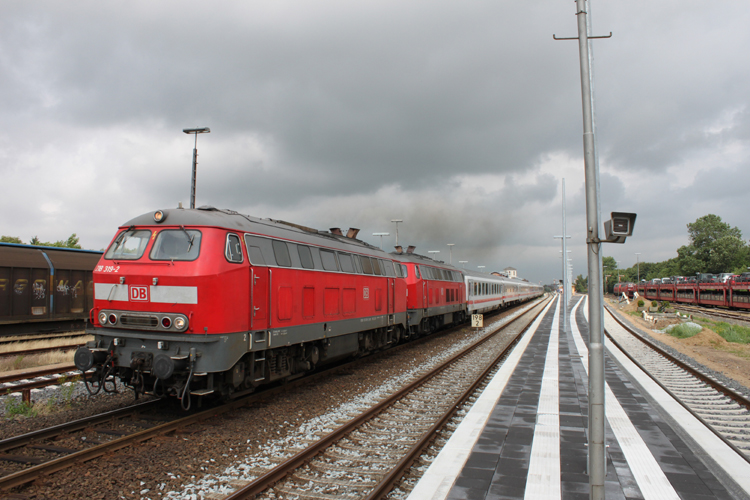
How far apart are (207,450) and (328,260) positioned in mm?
5648

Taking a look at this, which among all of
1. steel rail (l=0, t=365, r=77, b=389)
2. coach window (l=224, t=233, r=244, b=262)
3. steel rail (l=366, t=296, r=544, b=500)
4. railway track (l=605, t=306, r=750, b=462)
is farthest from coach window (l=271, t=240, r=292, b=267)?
railway track (l=605, t=306, r=750, b=462)

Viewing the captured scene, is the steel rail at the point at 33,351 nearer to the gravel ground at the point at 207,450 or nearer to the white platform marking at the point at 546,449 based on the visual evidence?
the gravel ground at the point at 207,450

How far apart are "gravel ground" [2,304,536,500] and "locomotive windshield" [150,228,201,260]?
2780 millimetres

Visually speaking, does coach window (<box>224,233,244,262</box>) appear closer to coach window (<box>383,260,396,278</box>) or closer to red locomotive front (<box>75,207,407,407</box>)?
red locomotive front (<box>75,207,407,407</box>)

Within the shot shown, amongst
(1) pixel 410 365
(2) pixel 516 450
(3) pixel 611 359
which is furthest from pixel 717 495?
(3) pixel 611 359

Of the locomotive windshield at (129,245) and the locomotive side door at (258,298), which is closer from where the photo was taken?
the locomotive windshield at (129,245)

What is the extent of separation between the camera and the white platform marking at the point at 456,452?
5274 mm

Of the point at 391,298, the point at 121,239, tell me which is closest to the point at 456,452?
the point at 121,239

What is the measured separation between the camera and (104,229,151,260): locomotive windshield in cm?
802

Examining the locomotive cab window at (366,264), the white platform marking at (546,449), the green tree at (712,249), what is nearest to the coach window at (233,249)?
the white platform marking at (546,449)

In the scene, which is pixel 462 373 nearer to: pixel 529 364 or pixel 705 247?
pixel 529 364

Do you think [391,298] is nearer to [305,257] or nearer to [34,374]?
[305,257]

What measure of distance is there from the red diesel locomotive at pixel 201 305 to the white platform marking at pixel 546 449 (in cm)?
476

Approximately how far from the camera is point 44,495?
16.5 feet
